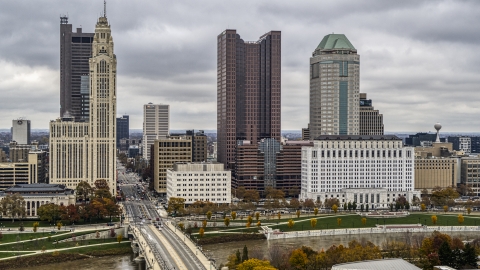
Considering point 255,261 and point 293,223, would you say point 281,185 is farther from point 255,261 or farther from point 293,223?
point 255,261

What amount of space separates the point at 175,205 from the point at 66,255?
42443 millimetres

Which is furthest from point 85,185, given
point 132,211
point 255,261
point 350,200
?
point 255,261

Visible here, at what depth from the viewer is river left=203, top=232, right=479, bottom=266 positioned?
113 metres

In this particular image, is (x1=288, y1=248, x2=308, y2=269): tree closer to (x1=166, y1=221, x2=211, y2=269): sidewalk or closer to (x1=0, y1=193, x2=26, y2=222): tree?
(x1=166, y1=221, x2=211, y2=269): sidewalk

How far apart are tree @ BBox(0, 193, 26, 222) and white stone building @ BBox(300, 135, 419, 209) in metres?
68.9

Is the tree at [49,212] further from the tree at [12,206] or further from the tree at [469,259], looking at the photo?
the tree at [469,259]

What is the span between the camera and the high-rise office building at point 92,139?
176m

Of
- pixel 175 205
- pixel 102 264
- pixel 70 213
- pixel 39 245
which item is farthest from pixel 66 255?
pixel 175 205

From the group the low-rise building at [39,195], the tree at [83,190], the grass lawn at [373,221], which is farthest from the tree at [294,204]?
the low-rise building at [39,195]

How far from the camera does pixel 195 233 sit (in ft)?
417

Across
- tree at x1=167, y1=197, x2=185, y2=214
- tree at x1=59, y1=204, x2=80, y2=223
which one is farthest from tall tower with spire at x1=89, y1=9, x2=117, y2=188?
tree at x1=59, y1=204, x2=80, y2=223

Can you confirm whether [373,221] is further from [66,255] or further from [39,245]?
[39,245]

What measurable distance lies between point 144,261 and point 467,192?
114 m

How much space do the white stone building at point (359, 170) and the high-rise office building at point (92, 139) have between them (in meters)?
48.1
